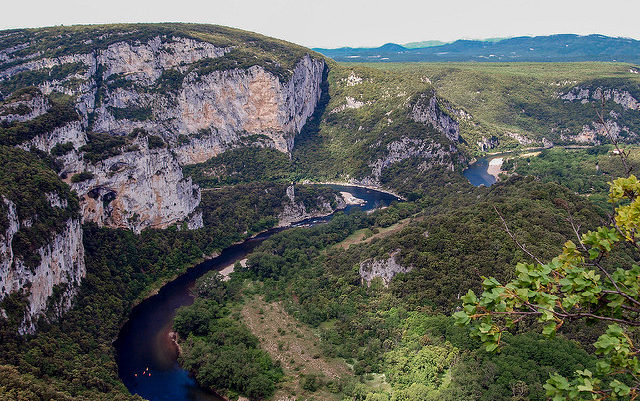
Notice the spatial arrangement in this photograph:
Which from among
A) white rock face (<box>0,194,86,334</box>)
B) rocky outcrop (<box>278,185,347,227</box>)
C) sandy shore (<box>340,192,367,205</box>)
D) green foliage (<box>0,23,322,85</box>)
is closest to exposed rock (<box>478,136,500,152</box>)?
sandy shore (<box>340,192,367,205</box>)

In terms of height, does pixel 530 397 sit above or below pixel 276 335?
above

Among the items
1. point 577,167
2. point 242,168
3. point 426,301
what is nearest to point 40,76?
point 242,168

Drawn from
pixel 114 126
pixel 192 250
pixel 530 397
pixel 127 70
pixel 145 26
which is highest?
pixel 145 26

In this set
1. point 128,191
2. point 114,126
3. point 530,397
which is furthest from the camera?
point 114,126

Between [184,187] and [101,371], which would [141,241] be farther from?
[101,371]

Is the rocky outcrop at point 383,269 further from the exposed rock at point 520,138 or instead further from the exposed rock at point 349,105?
the exposed rock at point 520,138

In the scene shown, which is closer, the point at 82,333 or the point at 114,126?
the point at 82,333

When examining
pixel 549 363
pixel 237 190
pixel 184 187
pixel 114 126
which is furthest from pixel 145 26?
pixel 549 363
